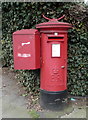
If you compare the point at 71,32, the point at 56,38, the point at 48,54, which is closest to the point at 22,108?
the point at 48,54

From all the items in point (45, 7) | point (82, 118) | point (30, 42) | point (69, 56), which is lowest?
point (82, 118)

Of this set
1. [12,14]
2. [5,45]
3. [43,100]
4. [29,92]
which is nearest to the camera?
[43,100]

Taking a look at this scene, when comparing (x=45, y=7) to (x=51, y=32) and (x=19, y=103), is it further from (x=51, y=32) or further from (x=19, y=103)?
(x=19, y=103)

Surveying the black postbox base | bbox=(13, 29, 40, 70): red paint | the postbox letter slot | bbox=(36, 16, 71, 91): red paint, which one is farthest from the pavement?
the postbox letter slot

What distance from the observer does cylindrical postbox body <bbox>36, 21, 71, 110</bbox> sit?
115 inches

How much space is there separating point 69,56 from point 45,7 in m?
1.25

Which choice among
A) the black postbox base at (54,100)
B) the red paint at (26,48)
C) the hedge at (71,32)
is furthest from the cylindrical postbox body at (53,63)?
the hedge at (71,32)

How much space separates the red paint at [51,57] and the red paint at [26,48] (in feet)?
0.50

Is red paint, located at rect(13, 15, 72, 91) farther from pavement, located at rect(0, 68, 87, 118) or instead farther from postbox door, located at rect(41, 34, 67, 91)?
pavement, located at rect(0, 68, 87, 118)

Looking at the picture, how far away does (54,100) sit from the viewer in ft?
10.4

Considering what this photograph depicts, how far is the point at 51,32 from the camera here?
2.93 meters

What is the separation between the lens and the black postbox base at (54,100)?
124 inches

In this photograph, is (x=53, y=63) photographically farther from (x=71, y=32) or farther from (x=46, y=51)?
(x=71, y=32)

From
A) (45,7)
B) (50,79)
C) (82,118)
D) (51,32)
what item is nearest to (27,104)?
(50,79)
